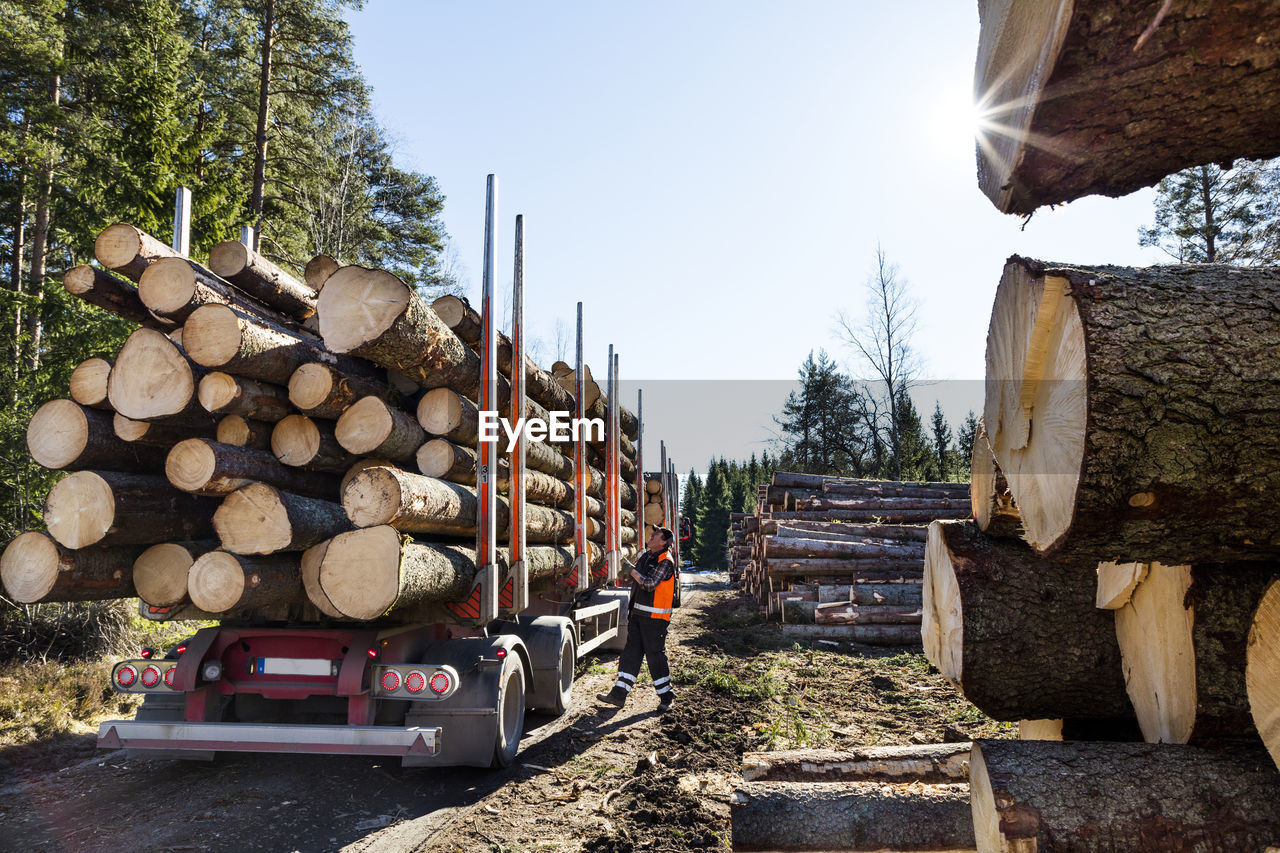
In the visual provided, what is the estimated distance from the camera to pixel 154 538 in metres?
4.76

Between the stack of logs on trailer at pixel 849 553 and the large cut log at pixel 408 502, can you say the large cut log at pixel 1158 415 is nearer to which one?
the large cut log at pixel 408 502

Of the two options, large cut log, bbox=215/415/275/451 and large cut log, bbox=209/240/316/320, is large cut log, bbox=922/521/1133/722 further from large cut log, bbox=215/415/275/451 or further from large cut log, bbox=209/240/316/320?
large cut log, bbox=209/240/316/320

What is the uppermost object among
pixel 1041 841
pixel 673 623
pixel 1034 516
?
pixel 1034 516

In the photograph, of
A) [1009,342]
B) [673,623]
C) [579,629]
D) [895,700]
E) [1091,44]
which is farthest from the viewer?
[673,623]

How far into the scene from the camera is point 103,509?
4.39 m

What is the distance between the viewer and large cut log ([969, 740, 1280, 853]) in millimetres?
2197

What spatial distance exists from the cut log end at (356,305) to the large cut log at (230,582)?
4.54ft

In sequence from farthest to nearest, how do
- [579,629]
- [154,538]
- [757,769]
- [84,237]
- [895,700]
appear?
[84,237]
[579,629]
[895,700]
[154,538]
[757,769]

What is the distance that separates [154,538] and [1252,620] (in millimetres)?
5272

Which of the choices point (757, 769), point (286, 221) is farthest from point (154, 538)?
point (286, 221)

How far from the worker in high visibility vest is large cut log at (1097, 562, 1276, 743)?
5261 millimetres

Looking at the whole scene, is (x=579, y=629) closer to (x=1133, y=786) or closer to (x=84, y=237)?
(x=1133, y=786)

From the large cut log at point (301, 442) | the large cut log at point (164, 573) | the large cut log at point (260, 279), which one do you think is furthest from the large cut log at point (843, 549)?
the large cut log at point (164, 573)

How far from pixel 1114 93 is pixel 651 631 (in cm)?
631
